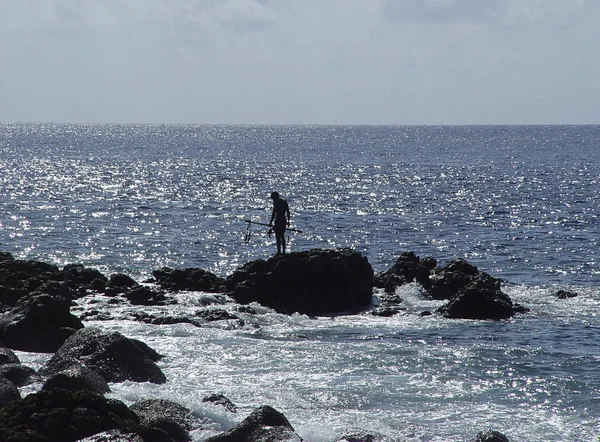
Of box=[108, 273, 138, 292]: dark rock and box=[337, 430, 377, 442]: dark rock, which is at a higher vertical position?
box=[337, 430, 377, 442]: dark rock

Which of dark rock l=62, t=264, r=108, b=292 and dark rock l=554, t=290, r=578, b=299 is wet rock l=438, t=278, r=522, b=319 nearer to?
dark rock l=554, t=290, r=578, b=299

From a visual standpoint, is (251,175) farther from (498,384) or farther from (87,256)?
(498,384)

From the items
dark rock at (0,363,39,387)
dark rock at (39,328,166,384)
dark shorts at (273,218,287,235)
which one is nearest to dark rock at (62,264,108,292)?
dark shorts at (273,218,287,235)

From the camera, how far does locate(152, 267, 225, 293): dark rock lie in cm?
3206

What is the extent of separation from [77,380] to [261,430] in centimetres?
411

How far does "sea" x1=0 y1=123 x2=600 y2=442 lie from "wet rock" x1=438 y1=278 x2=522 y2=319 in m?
0.57

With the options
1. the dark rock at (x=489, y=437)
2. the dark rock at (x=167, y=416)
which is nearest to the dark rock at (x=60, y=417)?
the dark rock at (x=167, y=416)

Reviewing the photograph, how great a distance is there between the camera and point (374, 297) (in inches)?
1230

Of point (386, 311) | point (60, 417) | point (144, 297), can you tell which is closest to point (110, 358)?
point (60, 417)

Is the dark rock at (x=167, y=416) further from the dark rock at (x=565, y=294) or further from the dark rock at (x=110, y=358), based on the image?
the dark rock at (x=565, y=294)

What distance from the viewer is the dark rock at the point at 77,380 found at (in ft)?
50.7

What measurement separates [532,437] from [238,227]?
39.5 metres

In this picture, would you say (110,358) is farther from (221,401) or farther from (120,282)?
(120,282)

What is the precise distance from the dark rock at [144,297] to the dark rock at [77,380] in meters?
12.0
